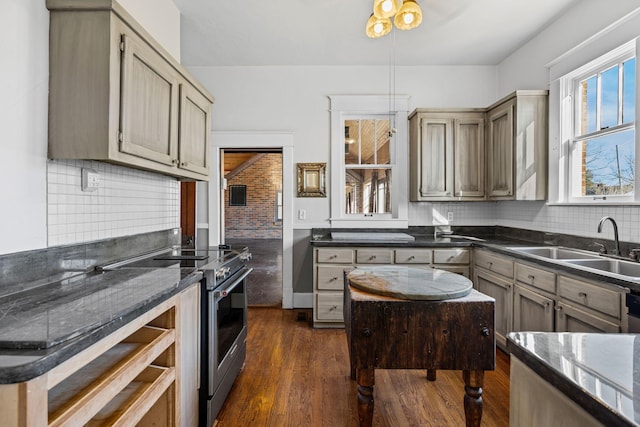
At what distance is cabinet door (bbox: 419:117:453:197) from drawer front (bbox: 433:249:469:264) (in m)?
0.66

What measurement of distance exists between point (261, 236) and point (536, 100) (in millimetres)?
8747

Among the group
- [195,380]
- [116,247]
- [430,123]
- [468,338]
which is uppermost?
[430,123]

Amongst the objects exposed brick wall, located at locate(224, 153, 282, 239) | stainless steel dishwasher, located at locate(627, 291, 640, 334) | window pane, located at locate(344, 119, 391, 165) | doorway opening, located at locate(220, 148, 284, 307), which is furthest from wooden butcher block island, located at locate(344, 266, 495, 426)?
exposed brick wall, located at locate(224, 153, 282, 239)

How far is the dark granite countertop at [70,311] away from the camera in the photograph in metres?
0.77

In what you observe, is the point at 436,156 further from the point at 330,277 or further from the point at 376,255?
the point at 330,277

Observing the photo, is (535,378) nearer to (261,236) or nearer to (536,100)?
(536,100)

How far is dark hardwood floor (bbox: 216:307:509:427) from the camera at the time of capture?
74.9 inches

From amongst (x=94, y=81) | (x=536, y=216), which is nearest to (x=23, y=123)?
(x=94, y=81)

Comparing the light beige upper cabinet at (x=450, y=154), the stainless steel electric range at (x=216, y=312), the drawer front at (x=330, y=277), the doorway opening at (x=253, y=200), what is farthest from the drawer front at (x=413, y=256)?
the doorway opening at (x=253, y=200)

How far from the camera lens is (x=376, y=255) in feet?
10.7

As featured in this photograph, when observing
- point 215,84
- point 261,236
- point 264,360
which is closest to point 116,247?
point 264,360

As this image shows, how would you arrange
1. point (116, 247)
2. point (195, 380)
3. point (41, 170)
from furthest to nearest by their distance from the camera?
point (116, 247), point (195, 380), point (41, 170)

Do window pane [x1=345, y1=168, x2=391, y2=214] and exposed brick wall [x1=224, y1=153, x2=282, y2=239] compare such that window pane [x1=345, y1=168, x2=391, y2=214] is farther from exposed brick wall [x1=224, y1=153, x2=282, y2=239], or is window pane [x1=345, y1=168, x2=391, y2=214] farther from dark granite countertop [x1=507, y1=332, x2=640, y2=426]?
exposed brick wall [x1=224, y1=153, x2=282, y2=239]

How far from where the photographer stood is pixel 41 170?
4.77ft
